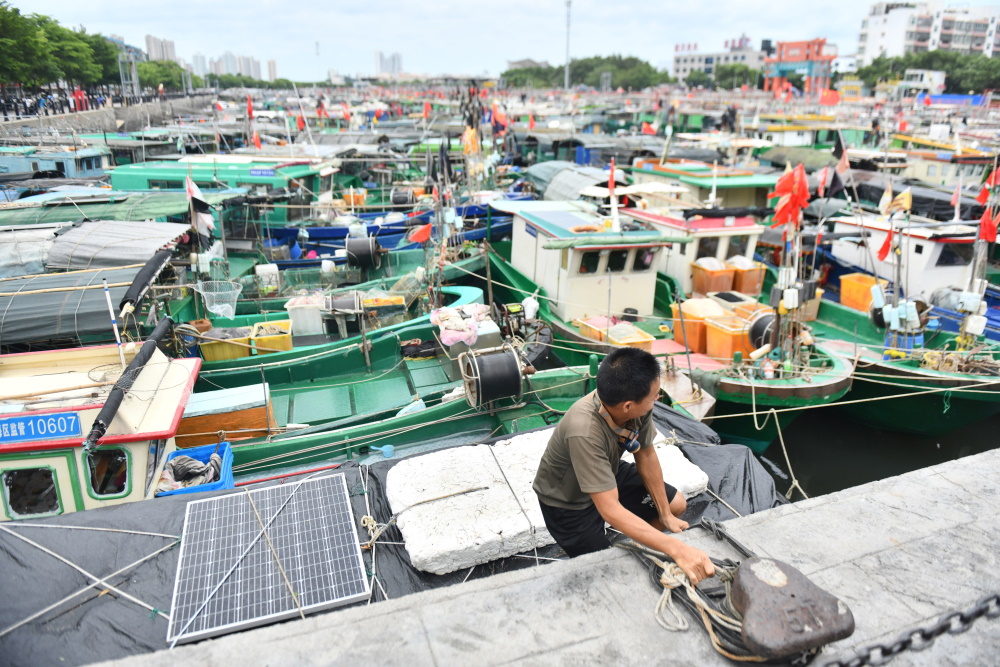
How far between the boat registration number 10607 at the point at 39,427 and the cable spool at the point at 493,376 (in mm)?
3577

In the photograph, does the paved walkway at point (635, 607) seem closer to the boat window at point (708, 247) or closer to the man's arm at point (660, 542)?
the man's arm at point (660, 542)

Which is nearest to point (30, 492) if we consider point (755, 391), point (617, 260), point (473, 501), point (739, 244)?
point (473, 501)

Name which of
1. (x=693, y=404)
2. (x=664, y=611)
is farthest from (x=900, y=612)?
(x=693, y=404)

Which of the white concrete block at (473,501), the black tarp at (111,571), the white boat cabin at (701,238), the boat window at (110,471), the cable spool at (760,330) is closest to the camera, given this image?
the black tarp at (111,571)

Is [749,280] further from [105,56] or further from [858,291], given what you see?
[105,56]

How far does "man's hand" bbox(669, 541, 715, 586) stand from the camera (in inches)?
98.1

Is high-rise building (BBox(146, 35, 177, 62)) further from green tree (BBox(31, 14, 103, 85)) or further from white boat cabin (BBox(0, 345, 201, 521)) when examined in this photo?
white boat cabin (BBox(0, 345, 201, 521))

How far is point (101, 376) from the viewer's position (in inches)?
222

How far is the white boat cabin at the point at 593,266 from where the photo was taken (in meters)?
10.6

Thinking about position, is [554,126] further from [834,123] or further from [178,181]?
[178,181]

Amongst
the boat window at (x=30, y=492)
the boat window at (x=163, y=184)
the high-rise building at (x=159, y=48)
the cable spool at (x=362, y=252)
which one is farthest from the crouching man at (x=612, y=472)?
the high-rise building at (x=159, y=48)

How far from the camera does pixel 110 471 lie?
488cm

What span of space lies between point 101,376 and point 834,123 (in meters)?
44.4

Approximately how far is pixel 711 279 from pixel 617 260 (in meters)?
2.62
